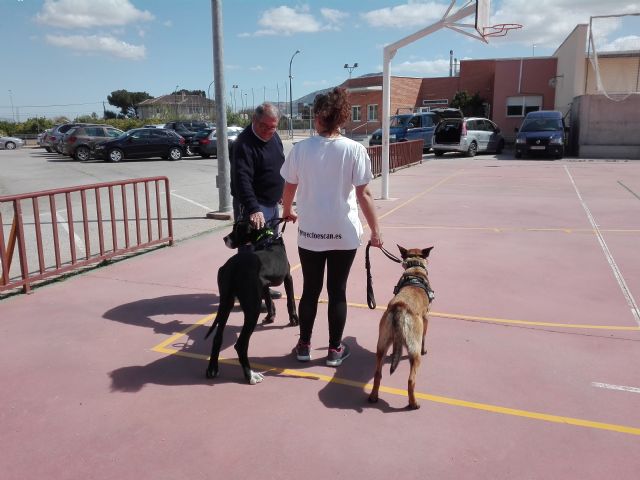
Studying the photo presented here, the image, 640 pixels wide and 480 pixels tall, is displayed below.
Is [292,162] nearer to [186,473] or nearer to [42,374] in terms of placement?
[186,473]

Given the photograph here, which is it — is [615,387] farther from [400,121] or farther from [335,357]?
[400,121]

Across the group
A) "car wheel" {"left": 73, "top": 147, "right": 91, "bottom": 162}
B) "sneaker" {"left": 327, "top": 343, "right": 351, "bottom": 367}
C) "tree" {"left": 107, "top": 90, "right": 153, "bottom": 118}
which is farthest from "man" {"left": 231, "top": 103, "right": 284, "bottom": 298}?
"tree" {"left": 107, "top": 90, "right": 153, "bottom": 118}

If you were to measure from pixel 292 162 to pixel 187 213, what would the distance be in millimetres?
7272

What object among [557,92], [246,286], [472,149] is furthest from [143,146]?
[557,92]

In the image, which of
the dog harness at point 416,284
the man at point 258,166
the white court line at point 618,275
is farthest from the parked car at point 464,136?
the dog harness at point 416,284

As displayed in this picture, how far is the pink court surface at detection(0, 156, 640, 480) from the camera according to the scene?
9.13 feet

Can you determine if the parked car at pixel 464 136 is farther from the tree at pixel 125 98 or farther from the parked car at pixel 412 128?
the tree at pixel 125 98

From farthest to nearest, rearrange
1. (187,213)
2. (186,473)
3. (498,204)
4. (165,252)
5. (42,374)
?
(498,204) → (187,213) → (165,252) → (42,374) → (186,473)

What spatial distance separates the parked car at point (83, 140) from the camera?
78.7ft

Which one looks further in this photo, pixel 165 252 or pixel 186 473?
pixel 165 252

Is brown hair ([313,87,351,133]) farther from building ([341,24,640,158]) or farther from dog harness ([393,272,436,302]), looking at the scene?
building ([341,24,640,158])

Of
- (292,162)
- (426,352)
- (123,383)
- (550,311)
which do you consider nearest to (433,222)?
(550,311)

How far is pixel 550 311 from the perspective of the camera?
16.2 ft

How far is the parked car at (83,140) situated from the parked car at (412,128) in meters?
12.5
